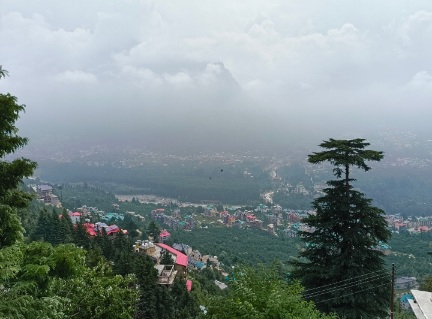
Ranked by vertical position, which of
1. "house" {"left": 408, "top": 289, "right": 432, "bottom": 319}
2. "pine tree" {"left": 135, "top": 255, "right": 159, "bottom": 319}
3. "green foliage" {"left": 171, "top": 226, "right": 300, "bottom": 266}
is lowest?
"green foliage" {"left": 171, "top": 226, "right": 300, "bottom": 266}

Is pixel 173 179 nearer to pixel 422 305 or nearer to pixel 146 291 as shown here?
pixel 146 291

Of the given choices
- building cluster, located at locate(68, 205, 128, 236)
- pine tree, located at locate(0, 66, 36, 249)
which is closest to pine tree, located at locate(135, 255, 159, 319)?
building cluster, located at locate(68, 205, 128, 236)

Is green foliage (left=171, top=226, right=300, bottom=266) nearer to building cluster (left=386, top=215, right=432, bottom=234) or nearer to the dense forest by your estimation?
building cluster (left=386, top=215, right=432, bottom=234)

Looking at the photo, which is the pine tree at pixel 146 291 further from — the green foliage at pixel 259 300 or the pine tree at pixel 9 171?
the pine tree at pixel 9 171

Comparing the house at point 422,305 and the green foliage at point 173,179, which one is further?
the green foliage at point 173,179

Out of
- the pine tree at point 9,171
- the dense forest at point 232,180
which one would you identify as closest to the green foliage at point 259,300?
the pine tree at point 9,171

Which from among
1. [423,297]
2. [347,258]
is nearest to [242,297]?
[347,258]

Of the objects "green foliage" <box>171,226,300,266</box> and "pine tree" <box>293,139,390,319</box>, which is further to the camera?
"green foliage" <box>171,226,300,266</box>
